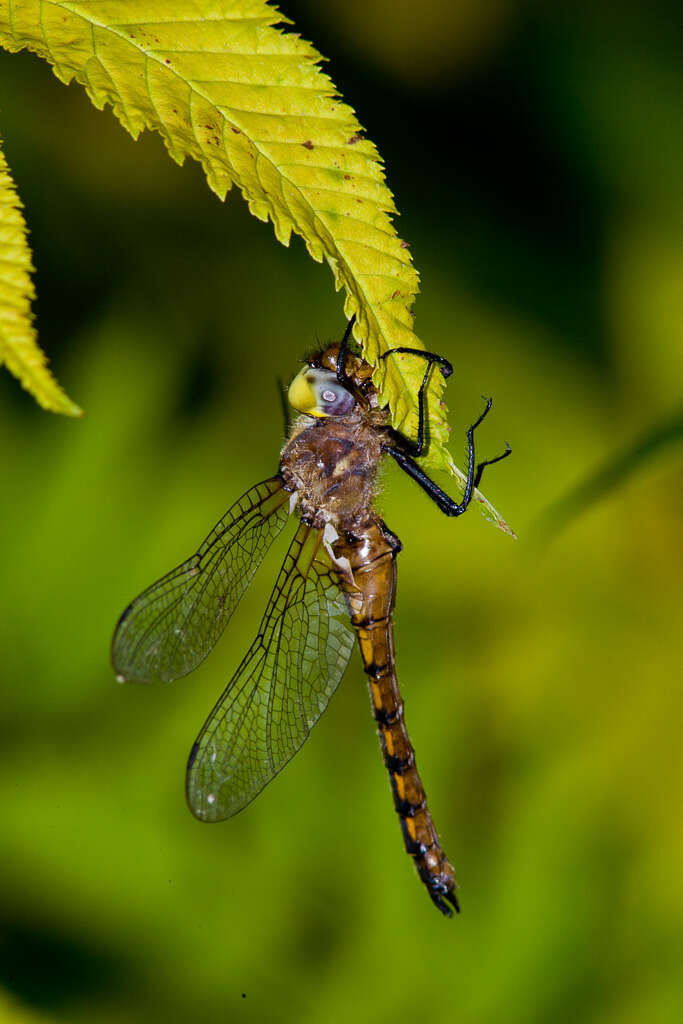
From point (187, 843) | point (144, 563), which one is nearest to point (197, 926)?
point (187, 843)

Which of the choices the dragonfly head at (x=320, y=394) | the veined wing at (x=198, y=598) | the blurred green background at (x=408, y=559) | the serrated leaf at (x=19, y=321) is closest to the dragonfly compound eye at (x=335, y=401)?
the dragonfly head at (x=320, y=394)

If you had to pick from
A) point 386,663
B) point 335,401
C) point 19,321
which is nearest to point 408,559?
point 386,663

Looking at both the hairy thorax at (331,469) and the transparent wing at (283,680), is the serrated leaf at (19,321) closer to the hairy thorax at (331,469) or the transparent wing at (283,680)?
the hairy thorax at (331,469)

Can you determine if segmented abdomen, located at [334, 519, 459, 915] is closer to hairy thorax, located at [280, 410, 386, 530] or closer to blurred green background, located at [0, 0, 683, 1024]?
hairy thorax, located at [280, 410, 386, 530]

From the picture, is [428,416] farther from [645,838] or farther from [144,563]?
[645,838]

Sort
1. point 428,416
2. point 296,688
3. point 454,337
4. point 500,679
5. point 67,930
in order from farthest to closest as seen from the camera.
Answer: point 454,337 → point 500,679 → point 67,930 → point 296,688 → point 428,416
